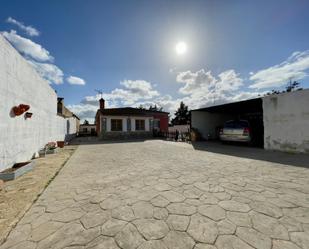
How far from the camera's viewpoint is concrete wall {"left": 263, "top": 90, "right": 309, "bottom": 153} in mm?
7133

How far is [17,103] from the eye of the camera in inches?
209

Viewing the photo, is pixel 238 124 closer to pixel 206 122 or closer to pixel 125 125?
pixel 206 122

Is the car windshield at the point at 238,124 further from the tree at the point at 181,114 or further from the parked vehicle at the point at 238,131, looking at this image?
the tree at the point at 181,114

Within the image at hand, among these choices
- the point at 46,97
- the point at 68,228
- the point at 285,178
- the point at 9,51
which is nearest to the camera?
the point at 68,228

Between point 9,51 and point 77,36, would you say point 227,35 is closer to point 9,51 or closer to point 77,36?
point 77,36

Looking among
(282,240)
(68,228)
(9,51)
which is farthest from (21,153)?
(282,240)

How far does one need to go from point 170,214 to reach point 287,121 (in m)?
8.69

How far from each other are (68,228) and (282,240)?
2.76m

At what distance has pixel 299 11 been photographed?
593 centimetres

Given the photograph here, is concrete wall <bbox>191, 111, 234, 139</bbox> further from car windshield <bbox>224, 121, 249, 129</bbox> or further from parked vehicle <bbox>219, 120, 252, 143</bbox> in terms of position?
car windshield <bbox>224, 121, 249, 129</bbox>

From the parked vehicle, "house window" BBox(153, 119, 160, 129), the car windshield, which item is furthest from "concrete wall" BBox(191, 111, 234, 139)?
"house window" BBox(153, 119, 160, 129)

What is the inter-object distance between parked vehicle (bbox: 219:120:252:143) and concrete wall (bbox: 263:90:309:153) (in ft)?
3.19

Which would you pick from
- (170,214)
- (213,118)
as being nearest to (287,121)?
(213,118)

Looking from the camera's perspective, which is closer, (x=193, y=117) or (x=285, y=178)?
(x=285, y=178)
